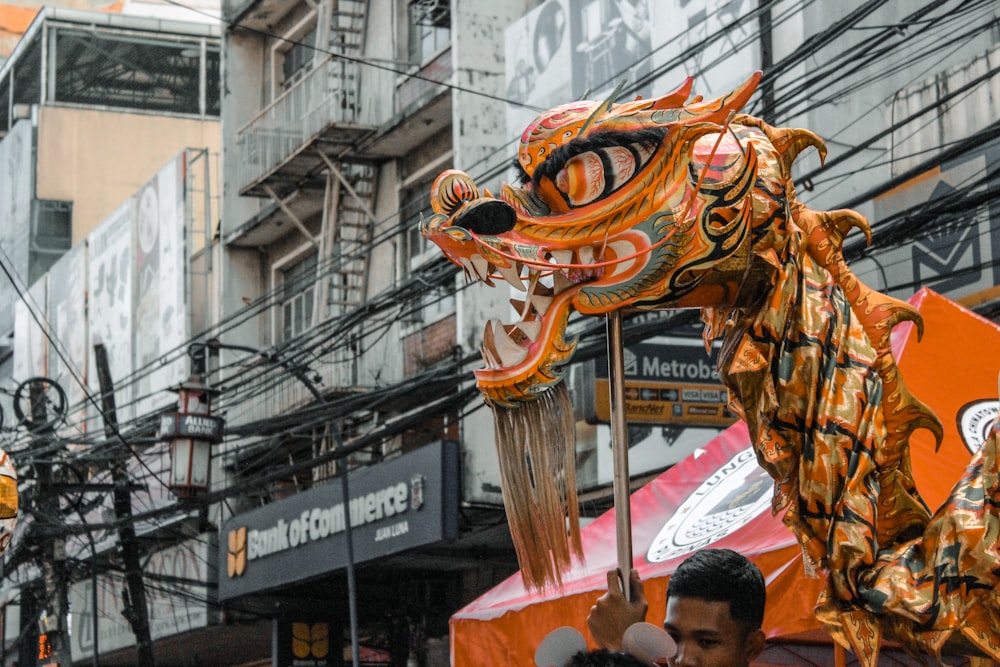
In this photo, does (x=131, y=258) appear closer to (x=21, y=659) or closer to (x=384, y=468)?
(x=21, y=659)

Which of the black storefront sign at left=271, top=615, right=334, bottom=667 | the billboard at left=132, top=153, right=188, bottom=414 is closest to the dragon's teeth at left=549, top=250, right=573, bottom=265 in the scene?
the black storefront sign at left=271, top=615, right=334, bottom=667

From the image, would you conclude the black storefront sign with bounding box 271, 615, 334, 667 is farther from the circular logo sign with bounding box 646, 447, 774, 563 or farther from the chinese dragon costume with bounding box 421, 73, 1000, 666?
the chinese dragon costume with bounding box 421, 73, 1000, 666

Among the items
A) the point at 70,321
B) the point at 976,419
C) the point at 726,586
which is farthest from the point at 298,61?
the point at 726,586

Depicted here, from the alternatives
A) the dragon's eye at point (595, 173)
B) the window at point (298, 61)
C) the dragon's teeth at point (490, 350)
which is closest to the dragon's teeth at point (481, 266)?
the dragon's teeth at point (490, 350)

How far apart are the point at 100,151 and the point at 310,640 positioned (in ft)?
55.9

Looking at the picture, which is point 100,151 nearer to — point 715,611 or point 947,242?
point 947,242

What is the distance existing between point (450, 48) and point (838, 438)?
16678mm

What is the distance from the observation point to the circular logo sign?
270 inches

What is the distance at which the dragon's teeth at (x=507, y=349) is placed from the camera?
13.3 ft

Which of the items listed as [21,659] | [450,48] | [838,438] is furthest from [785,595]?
[21,659]

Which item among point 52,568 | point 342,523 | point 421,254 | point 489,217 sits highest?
point 421,254

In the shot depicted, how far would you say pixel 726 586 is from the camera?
14.8 ft

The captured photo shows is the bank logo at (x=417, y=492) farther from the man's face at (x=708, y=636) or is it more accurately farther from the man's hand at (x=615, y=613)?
the man's hand at (x=615, y=613)

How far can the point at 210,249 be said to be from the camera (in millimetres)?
25969
